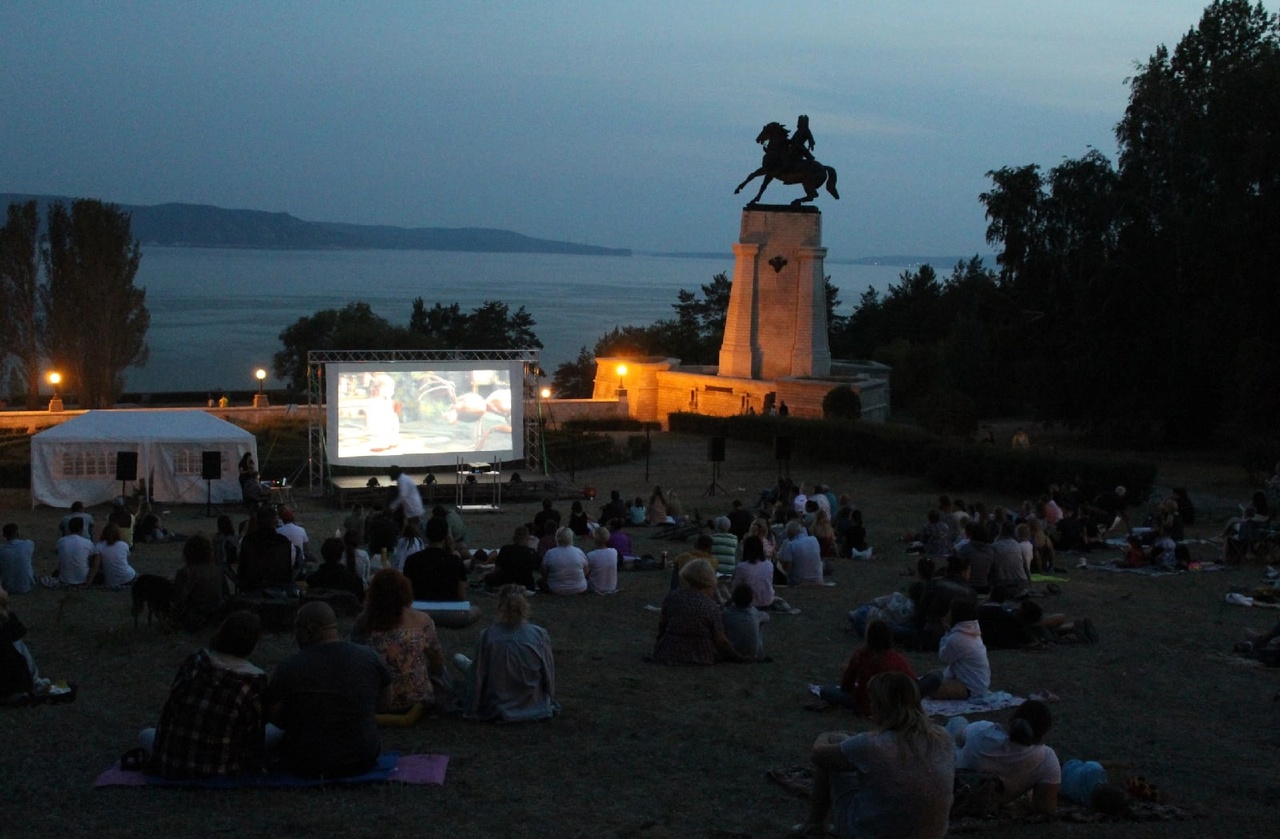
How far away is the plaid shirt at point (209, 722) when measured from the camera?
6477 millimetres

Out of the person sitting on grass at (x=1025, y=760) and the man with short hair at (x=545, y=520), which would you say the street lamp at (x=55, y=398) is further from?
the person sitting on grass at (x=1025, y=760)

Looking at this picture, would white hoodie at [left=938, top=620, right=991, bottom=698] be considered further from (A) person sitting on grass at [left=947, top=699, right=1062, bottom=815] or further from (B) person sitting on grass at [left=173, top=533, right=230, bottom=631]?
(B) person sitting on grass at [left=173, top=533, right=230, bottom=631]

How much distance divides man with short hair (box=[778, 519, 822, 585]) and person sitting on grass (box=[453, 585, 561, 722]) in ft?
20.6

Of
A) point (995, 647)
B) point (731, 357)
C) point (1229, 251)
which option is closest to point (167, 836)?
point (995, 647)

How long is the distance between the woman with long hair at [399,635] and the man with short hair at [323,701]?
859 mm

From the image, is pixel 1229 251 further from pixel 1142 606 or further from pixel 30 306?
pixel 30 306

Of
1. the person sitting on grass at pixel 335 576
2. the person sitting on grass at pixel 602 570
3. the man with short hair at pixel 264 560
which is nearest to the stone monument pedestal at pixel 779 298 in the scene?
the person sitting on grass at pixel 602 570

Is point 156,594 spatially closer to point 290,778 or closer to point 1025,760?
point 290,778

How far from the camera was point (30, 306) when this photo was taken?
43938 millimetres

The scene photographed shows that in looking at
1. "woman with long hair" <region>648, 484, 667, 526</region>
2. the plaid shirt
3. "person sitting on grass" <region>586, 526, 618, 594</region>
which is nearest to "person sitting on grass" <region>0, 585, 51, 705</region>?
the plaid shirt

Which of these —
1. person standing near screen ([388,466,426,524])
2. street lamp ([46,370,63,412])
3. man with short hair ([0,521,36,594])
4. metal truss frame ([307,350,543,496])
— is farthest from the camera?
street lamp ([46,370,63,412])

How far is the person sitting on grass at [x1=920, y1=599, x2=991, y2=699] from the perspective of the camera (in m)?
8.80

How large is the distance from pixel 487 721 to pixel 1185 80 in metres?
32.9

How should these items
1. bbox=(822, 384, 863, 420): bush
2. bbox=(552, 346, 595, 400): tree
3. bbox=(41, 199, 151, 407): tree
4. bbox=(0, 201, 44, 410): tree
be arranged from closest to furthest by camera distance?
bbox=(822, 384, 863, 420): bush, bbox=(0, 201, 44, 410): tree, bbox=(41, 199, 151, 407): tree, bbox=(552, 346, 595, 400): tree
